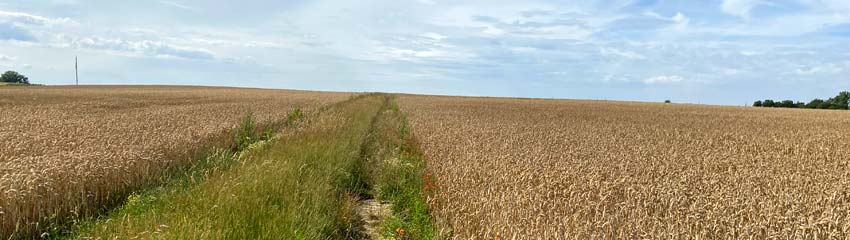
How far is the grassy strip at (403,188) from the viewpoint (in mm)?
6293

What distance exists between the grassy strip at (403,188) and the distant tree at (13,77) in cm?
14782

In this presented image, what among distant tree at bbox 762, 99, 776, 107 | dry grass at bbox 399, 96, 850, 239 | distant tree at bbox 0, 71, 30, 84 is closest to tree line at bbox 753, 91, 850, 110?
distant tree at bbox 762, 99, 776, 107

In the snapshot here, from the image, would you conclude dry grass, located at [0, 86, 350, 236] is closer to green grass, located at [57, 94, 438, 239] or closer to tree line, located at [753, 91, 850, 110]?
green grass, located at [57, 94, 438, 239]

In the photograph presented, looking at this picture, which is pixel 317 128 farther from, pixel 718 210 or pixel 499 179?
pixel 718 210

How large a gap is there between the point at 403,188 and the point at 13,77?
513ft

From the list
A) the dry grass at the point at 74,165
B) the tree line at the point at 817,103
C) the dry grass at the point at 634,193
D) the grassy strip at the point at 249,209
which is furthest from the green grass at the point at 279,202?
the tree line at the point at 817,103

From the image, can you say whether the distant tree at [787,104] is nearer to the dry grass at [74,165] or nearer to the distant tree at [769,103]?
the distant tree at [769,103]

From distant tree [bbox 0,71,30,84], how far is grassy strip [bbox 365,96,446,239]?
485ft

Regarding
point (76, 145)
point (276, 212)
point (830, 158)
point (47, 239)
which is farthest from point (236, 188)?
point (830, 158)

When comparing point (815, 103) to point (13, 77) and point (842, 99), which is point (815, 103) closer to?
point (842, 99)

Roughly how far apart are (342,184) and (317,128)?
7.13 m

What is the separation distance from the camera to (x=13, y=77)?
131000 mm

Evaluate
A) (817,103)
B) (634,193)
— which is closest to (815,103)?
(817,103)

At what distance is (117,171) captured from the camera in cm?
786
